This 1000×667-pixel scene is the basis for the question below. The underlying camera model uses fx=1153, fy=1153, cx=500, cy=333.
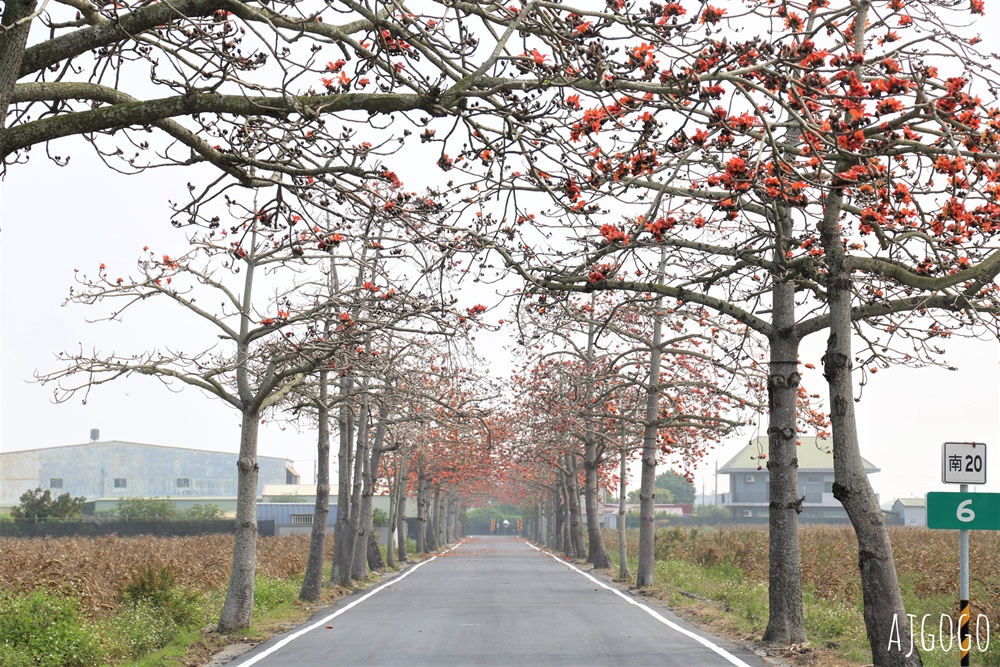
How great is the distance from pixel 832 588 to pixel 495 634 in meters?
9.34

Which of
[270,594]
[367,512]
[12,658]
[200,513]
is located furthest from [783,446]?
[200,513]

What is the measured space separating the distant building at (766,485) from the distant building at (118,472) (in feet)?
143

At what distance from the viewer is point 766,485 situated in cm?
10100

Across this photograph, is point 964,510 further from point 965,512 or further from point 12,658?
point 12,658

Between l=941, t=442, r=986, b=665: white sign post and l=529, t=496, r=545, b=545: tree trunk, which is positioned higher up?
l=941, t=442, r=986, b=665: white sign post

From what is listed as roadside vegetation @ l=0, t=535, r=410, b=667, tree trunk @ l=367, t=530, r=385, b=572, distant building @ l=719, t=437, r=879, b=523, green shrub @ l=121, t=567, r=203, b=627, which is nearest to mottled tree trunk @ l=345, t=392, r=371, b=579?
roadside vegetation @ l=0, t=535, r=410, b=667

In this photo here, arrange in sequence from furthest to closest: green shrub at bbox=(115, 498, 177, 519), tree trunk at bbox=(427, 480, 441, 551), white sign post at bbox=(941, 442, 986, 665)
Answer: green shrub at bbox=(115, 498, 177, 519)
tree trunk at bbox=(427, 480, 441, 551)
white sign post at bbox=(941, 442, 986, 665)

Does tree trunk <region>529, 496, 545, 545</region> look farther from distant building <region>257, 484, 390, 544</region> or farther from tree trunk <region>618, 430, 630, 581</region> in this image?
tree trunk <region>618, 430, 630, 581</region>

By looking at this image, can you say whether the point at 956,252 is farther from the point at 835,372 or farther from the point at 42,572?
the point at 42,572

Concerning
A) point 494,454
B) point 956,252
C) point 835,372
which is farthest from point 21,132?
point 494,454

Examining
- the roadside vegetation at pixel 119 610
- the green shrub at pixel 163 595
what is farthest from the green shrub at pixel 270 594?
the green shrub at pixel 163 595

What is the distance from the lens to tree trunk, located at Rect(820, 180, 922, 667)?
37.0 feet

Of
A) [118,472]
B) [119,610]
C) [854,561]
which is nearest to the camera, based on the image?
[119,610]

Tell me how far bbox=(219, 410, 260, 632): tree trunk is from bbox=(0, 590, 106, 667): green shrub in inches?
151
